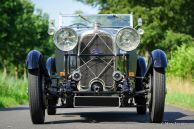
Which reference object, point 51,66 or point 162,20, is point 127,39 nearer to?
point 51,66

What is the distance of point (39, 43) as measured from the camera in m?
57.8

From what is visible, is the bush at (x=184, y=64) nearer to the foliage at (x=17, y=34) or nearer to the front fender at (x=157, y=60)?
the foliage at (x=17, y=34)

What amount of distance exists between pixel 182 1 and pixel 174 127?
125ft

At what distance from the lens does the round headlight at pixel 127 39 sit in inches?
429

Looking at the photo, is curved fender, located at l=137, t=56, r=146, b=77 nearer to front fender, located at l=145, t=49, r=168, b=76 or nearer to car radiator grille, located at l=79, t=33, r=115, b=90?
car radiator grille, located at l=79, t=33, r=115, b=90

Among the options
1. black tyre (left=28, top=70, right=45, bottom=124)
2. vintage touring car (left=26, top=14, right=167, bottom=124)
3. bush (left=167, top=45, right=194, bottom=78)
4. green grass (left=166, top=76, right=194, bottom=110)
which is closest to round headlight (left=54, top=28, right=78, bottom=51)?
vintage touring car (left=26, top=14, right=167, bottom=124)

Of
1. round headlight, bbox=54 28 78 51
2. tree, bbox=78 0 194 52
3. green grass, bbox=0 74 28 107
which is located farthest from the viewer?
tree, bbox=78 0 194 52

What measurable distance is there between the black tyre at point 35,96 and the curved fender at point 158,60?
2029 millimetres

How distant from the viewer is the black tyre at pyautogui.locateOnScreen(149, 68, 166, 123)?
410 inches

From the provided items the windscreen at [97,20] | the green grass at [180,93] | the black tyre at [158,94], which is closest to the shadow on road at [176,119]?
the black tyre at [158,94]

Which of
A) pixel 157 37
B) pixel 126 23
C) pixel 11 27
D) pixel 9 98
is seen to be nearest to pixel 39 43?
pixel 11 27

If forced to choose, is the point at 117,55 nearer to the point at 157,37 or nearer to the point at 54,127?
the point at 54,127

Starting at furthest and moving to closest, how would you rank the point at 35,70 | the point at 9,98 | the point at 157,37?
1. the point at 157,37
2. the point at 9,98
3. the point at 35,70

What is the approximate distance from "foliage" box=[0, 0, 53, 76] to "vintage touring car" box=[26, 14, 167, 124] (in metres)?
33.3
